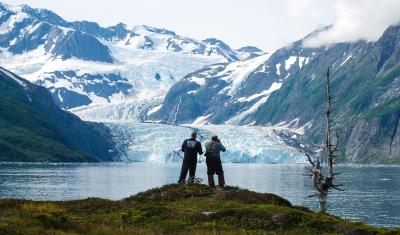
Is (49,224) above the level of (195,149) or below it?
below

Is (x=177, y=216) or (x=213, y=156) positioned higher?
(x=213, y=156)

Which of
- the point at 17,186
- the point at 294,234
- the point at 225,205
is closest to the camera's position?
the point at 294,234

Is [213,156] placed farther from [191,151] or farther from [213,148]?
[191,151]

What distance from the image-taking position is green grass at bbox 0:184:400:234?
25.2m

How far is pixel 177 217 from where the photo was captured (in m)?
29.8

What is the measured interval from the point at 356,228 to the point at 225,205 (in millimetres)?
6757

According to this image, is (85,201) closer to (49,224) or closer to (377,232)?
(49,224)

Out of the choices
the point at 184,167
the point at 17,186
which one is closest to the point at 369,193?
the point at 17,186

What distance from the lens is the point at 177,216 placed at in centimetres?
2995

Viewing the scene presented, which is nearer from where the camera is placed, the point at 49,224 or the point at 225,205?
the point at 49,224

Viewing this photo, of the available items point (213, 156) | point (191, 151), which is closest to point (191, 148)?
point (191, 151)

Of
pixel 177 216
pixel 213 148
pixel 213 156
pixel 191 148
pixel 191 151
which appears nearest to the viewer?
pixel 177 216

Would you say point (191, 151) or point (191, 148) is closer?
point (191, 148)

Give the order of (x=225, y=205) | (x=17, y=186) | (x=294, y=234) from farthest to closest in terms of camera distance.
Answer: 1. (x=17, y=186)
2. (x=225, y=205)
3. (x=294, y=234)
